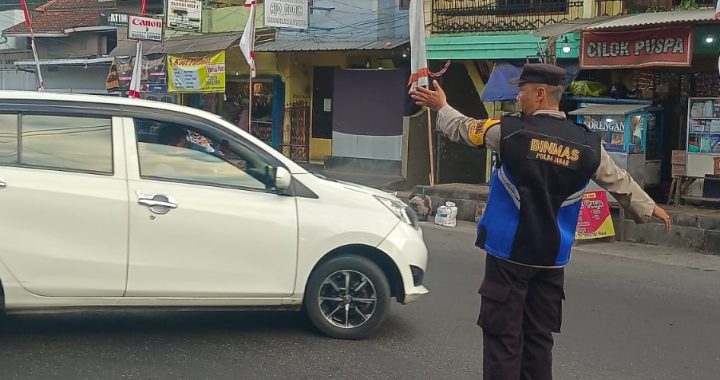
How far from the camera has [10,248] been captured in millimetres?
5246

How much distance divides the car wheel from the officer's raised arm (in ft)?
7.08

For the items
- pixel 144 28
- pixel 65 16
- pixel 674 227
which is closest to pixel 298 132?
pixel 144 28

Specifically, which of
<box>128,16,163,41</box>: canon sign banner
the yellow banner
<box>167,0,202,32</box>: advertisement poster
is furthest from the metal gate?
<box>128,16,163,41</box>: canon sign banner

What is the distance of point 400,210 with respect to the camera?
611 cm

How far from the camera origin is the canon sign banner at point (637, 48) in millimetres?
11773

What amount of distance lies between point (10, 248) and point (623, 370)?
4.01 metres

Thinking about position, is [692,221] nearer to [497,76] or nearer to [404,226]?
[497,76]

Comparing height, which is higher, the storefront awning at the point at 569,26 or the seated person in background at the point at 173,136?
the storefront awning at the point at 569,26

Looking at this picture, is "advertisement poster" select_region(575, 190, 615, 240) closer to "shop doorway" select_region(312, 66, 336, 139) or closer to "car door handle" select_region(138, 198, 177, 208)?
"car door handle" select_region(138, 198, 177, 208)

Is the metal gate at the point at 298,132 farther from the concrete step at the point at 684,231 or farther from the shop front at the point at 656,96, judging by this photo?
the concrete step at the point at 684,231

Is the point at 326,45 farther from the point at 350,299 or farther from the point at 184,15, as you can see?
the point at 350,299

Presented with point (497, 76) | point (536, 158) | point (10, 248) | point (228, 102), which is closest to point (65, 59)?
point (228, 102)

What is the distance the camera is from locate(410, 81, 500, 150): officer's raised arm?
12.2 feet

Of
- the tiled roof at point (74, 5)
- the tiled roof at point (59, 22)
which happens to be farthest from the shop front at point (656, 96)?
the tiled roof at point (74, 5)
